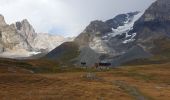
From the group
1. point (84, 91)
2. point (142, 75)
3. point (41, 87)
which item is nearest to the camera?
point (84, 91)

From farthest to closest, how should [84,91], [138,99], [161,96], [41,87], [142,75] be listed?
[142,75] → [41,87] → [84,91] → [161,96] → [138,99]

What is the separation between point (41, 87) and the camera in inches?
4973

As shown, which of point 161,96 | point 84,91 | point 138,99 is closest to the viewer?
point 138,99

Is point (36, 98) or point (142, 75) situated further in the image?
point (142, 75)

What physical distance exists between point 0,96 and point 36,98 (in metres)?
10.4

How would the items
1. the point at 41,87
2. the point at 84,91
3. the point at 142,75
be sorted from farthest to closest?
the point at 142,75 → the point at 41,87 → the point at 84,91

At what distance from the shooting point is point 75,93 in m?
112

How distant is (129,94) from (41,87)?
28935 mm

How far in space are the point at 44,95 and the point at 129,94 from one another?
68.8ft

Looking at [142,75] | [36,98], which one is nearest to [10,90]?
[36,98]

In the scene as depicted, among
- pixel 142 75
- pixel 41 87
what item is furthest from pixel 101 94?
pixel 142 75

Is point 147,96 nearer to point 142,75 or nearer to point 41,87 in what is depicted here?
point 41,87

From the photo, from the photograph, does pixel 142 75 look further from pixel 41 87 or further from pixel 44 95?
pixel 44 95

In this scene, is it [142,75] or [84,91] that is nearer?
[84,91]
